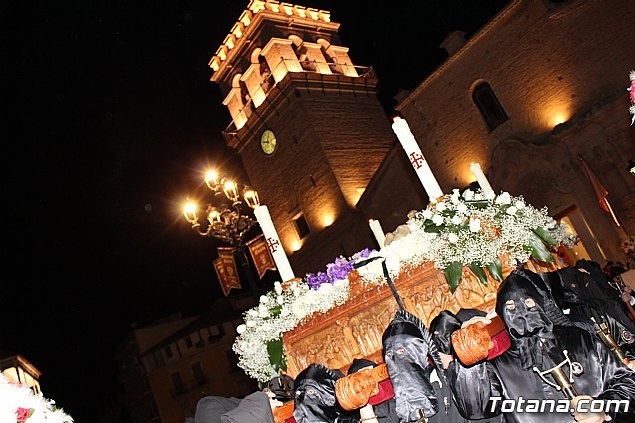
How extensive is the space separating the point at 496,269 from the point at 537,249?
0.41m

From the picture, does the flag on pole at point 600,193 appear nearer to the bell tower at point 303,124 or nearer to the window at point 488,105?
the window at point 488,105

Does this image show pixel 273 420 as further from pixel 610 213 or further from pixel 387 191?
pixel 387 191

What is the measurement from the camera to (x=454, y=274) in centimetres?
448

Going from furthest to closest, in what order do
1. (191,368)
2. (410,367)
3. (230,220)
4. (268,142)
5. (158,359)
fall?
(158,359) → (191,368) → (268,142) → (230,220) → (410,367)

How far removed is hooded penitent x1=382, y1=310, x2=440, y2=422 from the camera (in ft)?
13.1

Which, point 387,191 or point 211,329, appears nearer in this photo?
point 387,191

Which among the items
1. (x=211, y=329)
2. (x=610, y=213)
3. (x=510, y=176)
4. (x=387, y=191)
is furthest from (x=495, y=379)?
(x=211, y=329)

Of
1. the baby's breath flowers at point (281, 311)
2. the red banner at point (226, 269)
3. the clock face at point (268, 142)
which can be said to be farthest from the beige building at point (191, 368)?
the baby's breath flowers at point (281, 311)

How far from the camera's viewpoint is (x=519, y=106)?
18.2 meters

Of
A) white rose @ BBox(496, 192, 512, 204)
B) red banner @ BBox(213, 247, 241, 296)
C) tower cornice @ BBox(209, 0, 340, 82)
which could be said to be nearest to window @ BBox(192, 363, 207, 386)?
tower cornice @ BBox(209, 0, 340, 82)

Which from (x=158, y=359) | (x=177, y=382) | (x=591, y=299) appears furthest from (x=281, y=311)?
(x=158, y=359)

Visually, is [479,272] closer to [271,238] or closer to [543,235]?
[543,235]

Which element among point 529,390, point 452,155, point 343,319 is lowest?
point 529,390

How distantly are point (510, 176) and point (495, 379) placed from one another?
1509 centimetres
